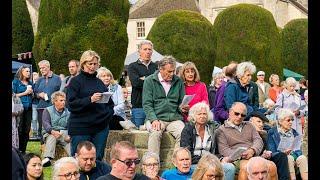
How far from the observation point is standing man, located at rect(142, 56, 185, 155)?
8266 millimetres

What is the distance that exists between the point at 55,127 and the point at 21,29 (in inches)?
1037

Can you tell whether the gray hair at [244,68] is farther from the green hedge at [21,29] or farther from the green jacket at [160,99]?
the green hedge at [21,29]

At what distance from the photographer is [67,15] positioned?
17.4 meters

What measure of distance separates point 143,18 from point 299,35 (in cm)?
1703

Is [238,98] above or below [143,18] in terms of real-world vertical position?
below

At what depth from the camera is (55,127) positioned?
9.79 m

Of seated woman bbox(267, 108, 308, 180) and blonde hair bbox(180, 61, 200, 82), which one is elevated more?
blonde hair bbox(180, 61, 200, 82)

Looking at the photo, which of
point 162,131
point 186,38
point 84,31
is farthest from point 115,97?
point 186,38

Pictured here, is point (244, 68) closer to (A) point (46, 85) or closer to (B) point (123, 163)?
(B) point (123, 163)

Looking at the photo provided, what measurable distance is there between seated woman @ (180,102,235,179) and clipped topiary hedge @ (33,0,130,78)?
9.62m

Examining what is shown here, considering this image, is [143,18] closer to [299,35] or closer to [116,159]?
[299,35]

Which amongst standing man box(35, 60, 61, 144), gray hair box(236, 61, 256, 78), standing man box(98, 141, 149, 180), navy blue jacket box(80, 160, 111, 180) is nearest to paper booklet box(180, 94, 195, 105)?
gray hair box(236, 61, 256, 78)

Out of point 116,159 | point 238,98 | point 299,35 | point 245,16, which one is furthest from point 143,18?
point 116,159

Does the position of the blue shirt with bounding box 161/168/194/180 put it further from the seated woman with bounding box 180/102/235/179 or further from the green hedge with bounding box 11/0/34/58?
the green hedge with bounding box 11/0/34/58
